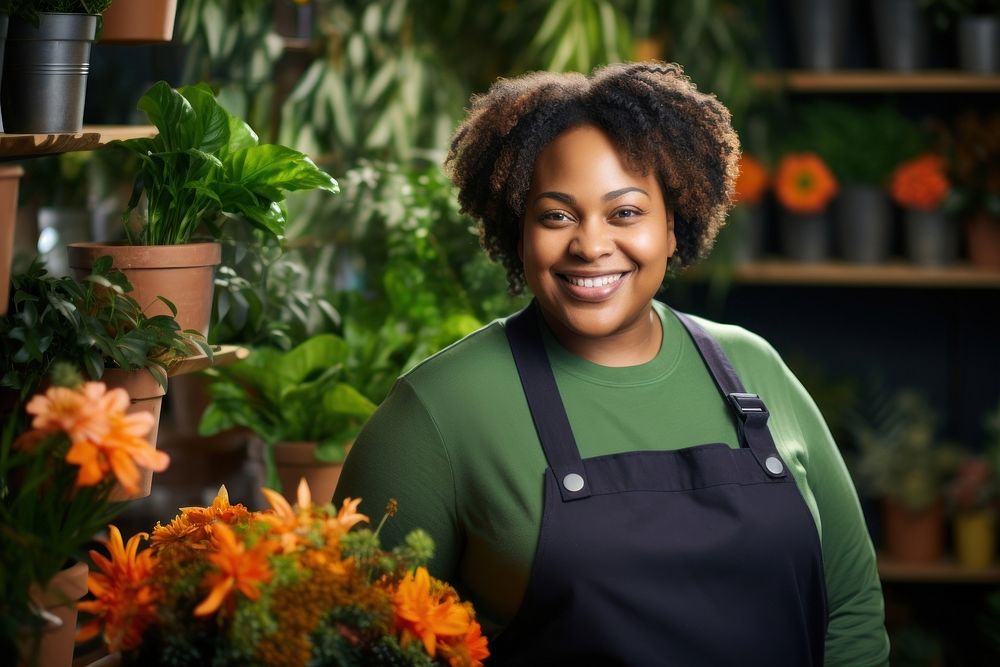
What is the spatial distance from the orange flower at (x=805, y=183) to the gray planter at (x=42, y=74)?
7.75 feet

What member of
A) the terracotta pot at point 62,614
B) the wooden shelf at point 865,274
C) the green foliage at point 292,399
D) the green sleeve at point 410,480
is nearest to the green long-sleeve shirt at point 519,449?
the green sleeve at point 410,480

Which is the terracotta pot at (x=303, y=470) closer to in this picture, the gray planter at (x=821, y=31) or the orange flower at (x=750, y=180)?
the orange flower at (x=750, y=180)

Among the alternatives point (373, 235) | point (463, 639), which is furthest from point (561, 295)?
point (373, 235)

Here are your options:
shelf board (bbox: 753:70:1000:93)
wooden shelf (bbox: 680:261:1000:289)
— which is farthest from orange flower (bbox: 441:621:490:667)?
shelf board (bbox: 753:70:1000:93)

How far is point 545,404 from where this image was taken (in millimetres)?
1538

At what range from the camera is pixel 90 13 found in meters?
1.45

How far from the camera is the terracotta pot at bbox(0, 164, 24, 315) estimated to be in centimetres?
119

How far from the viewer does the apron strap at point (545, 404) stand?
147 cm

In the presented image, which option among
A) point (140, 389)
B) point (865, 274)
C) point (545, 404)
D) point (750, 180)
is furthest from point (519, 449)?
point (865, 274)

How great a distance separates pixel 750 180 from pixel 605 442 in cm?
203

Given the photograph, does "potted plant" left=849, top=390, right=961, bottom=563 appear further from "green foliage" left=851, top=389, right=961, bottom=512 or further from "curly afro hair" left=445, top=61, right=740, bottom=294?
"curly afro hair" left=445, top=61, right=740, bottom=294

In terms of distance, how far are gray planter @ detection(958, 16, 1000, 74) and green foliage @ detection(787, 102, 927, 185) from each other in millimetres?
231

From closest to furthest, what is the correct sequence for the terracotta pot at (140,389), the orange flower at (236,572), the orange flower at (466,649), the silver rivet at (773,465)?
1. the orange flower at (236,572)
2. the orange flower at (466,649)
3. the terracotta pot at (140,389)
4. the silver rivet at (773,465)

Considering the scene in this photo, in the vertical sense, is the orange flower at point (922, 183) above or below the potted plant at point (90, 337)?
above
